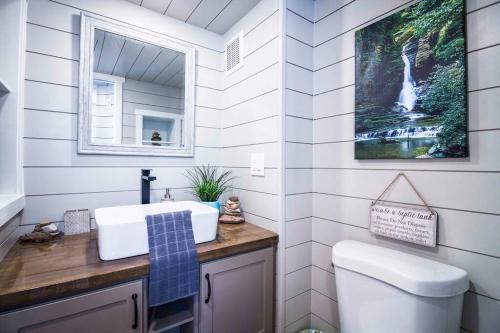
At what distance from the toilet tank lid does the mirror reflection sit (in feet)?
3.79

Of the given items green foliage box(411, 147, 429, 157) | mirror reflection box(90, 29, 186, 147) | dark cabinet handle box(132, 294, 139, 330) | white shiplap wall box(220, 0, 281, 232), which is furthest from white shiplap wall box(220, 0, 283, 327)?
dark cabinet handle box(132, 294, 139, 330)

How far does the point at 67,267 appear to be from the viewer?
2.70ft

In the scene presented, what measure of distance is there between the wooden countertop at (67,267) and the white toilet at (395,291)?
16.1 inches

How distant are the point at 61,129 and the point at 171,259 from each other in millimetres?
883

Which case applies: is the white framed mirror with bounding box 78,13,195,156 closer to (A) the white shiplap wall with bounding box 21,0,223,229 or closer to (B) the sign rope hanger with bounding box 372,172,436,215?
(A) the white shiplap wall with bounding box 21,0,223,229

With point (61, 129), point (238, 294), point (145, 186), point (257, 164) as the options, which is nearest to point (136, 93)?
point (61, 129)

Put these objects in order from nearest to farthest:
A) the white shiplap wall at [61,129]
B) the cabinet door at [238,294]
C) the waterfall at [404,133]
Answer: the waterfall at [404,133] < the cabinet door at [238,294] < the white shiplap wall at [61,129]

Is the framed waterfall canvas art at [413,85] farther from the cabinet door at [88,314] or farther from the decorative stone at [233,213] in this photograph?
the cabinet door at [88,314]

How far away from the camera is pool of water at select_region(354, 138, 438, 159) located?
0.94 m

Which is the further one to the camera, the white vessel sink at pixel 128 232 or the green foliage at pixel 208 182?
the green foliage at pixel 208 182

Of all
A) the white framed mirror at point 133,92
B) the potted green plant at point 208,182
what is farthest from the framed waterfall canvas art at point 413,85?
the white framed mirror at point 133,92

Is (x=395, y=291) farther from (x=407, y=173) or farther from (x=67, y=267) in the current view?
(x=67, y=267)

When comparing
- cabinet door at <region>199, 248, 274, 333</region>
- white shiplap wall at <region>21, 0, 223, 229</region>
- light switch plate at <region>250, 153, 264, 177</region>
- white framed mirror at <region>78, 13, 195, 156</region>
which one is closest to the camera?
cabinet door at <region>199, 248, 274, 333</region>

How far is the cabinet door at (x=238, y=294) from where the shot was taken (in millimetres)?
1024
